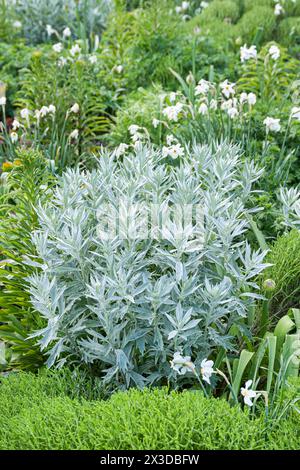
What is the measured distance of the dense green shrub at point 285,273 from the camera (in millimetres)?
3072

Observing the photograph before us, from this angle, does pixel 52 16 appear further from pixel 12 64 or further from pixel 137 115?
pixel 137 115

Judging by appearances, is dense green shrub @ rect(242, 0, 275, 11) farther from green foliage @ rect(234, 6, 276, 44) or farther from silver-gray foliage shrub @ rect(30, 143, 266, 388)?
silver-gray foliage shrub @ rect(30, 143, 266, 388)

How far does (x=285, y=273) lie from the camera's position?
10.0 ft

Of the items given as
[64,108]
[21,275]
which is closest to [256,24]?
[64,108]

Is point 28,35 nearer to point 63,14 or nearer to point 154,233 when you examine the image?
point 63,14

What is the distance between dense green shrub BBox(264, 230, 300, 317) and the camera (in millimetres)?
3072

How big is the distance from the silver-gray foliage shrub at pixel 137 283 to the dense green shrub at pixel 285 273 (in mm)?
268

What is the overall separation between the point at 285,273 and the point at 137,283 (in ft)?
2.51

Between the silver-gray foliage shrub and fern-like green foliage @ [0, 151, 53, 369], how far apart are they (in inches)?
11.7

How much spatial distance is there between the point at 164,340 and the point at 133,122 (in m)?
2.54

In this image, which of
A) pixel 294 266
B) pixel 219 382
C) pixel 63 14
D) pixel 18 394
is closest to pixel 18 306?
pixel 18 394

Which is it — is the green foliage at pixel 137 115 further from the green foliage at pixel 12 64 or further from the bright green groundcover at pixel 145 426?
the bright green groundcover at pixel 145 426

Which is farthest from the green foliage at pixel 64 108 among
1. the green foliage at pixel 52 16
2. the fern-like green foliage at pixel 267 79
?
the green foliage at pixel 52 16

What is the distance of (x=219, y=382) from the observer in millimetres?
2832
